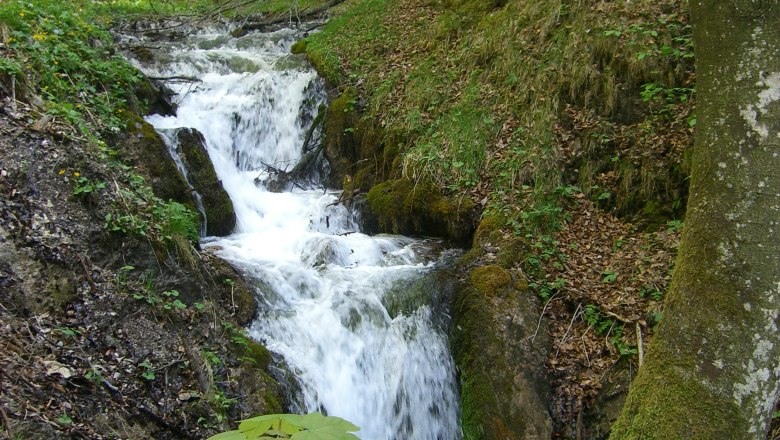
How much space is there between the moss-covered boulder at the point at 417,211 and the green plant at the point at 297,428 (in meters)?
5.62

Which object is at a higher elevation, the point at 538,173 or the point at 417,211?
the point at 538,173

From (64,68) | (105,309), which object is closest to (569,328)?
(105,309)

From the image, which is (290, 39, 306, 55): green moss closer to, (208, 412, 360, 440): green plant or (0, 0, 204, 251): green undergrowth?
(0, 0, 204, 251): green undergrowth

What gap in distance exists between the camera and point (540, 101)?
24.4 ft

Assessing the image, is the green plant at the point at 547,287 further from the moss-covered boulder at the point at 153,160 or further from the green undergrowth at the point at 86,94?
the moss-covered boulder at the point at 153,160

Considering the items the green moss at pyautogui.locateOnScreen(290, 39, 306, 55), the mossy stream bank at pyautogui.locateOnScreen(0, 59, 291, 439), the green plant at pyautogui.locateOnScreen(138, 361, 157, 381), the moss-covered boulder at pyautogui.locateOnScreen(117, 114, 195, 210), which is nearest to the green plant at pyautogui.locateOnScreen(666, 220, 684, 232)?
the mossy stream bank at pyautogui.locateOnScreen(0, 59, 291, 439)

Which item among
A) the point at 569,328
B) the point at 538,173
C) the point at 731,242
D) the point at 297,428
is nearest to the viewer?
the point at 297,428

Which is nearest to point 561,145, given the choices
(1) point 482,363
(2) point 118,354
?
(1) point 482,363

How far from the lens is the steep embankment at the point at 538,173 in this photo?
4934 mm

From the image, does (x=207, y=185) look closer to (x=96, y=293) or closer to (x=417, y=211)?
(x=417, y=211)

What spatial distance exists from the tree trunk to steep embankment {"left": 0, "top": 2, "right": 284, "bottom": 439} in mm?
3097

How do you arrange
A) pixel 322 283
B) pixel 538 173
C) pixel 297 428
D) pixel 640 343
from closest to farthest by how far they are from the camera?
pixel 297 428 → pixel 640 343 → pixel 322 283 → pixel 538 173

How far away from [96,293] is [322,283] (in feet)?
8.25

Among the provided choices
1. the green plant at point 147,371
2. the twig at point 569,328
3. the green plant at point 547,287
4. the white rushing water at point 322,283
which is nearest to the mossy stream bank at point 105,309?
the green plant at point 147,371
